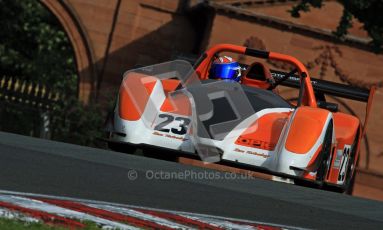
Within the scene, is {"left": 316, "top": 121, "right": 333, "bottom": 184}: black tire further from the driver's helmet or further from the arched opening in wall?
the arched opening in wall

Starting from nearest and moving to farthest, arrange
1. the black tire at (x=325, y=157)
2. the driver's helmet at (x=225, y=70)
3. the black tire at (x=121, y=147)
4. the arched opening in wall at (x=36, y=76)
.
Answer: the black tire at (x=325, y=157) → the black tire at (x=121, y=147) → the driver's helmet at (x=225, y=70) → the arched opening in wall at (x=36, y=76)

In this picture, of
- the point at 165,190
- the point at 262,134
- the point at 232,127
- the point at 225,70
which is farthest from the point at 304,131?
the point at 165,190

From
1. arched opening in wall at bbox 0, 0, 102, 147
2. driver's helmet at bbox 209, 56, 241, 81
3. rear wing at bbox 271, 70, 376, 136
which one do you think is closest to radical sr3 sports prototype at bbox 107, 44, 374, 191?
driver's helmet at bbox 209, 56, 241, 81

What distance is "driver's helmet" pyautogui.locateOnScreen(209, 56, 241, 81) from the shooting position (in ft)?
42.7

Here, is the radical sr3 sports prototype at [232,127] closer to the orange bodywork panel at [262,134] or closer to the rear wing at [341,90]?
the orange bodywork panel at [262,134]

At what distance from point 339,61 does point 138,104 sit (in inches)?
769

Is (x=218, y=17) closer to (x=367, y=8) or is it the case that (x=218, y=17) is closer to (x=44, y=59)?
(x=367, y=8)

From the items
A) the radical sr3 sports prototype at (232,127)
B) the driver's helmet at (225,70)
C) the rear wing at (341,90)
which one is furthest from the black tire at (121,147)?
the rear wing at (341,90)

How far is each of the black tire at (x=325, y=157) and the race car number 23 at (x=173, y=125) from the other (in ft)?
4.44

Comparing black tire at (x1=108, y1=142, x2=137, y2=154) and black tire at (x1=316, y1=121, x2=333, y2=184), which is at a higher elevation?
black tire at (x1=316, y1=121, x2=333, y2=184)

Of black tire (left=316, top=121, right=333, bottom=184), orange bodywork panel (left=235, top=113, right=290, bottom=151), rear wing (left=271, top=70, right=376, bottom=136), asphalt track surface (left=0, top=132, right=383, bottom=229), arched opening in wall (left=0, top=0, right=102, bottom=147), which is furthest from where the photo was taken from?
arched opening in wall (left=0, top=0, right=102, bottom=147)

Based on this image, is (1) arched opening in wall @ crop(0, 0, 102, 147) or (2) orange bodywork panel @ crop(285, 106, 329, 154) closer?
(2) orange bodywork panel @ crop(285, 106, 329, 154)

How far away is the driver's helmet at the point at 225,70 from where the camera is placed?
42.7 ft

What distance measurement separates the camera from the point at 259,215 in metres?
7.17
